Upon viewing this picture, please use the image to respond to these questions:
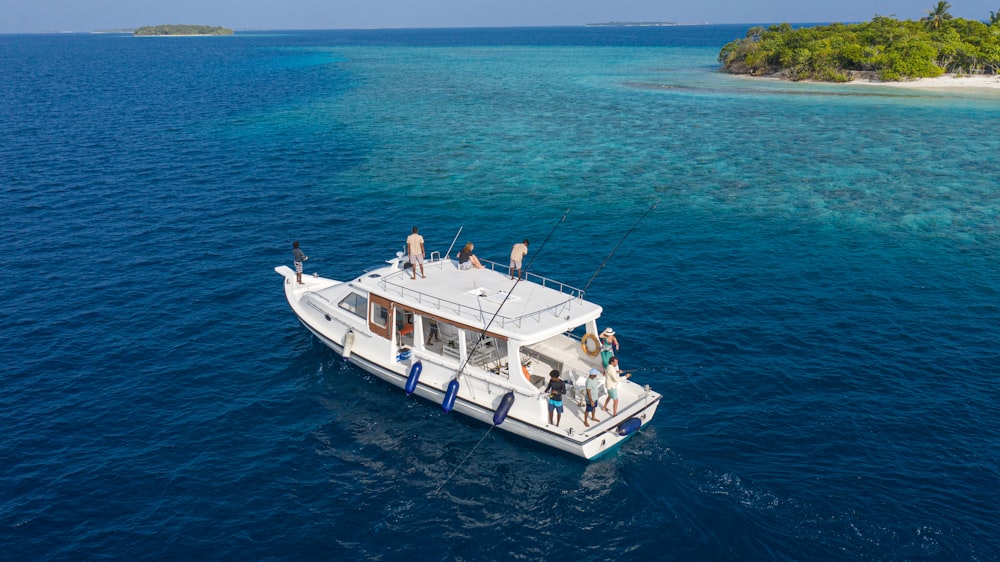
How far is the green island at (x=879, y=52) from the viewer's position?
108 m

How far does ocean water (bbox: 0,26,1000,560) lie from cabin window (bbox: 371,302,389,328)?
8.69 ft

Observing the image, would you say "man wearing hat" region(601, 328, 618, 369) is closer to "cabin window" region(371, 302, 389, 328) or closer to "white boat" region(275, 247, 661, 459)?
"white boat" region(275, 247, 661, 459)

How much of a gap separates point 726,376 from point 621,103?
243ft

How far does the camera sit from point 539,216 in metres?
47.0

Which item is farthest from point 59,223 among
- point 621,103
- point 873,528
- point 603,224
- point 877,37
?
point 877,37

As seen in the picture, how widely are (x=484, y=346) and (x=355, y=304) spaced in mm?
6506

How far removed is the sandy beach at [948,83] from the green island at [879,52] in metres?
1.11

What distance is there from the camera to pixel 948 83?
342ft

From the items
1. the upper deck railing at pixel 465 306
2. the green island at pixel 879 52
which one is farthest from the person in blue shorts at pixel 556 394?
the green island at pixel 879 52

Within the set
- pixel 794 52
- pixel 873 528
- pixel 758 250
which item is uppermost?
pixel 794 52

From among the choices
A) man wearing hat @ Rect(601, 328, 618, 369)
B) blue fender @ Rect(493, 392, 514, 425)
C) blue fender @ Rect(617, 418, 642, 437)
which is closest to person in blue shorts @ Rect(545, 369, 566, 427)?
blue fender @ Rect(493, 392, 514, 425)

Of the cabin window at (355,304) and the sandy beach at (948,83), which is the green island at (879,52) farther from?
the cabin window at (355,304)

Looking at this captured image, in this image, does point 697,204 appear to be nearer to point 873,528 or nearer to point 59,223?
point 873,528

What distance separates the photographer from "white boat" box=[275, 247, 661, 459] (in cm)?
2292
